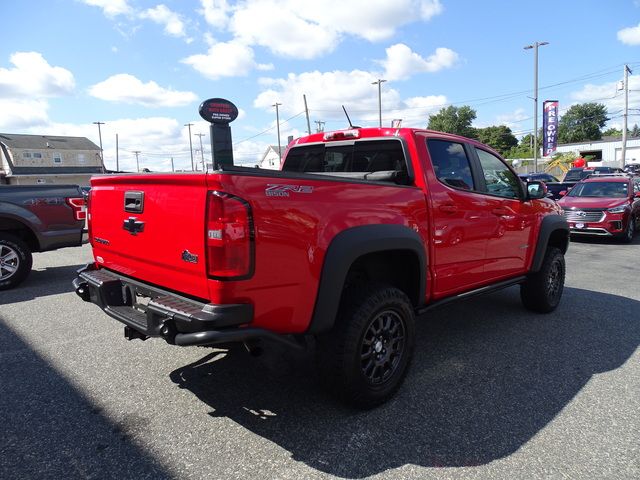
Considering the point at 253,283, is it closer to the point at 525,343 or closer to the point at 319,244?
the point at 319,244

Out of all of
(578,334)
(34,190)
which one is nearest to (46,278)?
(34,190)

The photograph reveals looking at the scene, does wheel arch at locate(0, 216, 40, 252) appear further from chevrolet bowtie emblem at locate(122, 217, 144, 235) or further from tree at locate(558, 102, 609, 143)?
tree at locate(558, 102, 609, 143)

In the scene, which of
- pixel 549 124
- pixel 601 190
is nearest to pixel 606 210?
pixel 601 190

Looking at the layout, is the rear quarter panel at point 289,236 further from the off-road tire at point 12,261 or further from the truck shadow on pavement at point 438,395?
the off-road tire at point 12,261

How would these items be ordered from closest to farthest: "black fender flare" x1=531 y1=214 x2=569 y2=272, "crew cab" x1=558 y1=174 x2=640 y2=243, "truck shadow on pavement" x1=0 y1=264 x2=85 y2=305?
"black fender flare" x1=531 y1=214 x2=569 y2=272 → "truck shadow on pavement" x1=0 y1=264 x2=85 y2=305 → "crew cab" x1=558 y1=174 x2=640 y2=243

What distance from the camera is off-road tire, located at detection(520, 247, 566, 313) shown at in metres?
5.09

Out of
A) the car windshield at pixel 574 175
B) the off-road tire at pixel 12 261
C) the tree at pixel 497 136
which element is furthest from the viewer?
the tree at pixel 497 136

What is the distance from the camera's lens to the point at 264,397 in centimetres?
322

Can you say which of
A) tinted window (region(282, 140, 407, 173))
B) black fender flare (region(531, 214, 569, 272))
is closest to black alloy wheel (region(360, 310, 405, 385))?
tinted window (region(282, 140, 407, 173))

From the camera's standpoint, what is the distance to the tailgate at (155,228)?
2438mm

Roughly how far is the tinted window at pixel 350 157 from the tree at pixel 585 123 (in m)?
103

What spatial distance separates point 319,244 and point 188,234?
0.74 meters

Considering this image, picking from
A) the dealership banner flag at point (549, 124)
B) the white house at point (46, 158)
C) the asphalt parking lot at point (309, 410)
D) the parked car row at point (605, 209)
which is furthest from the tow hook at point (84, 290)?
the white house at point (46, 158)

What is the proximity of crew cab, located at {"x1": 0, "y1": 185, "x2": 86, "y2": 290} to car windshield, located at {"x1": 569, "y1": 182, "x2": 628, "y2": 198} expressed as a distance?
39.9 feet
